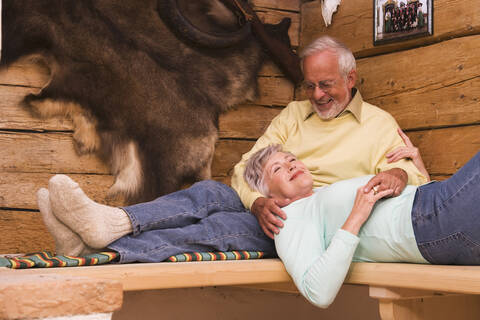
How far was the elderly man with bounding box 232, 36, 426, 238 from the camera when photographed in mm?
2346

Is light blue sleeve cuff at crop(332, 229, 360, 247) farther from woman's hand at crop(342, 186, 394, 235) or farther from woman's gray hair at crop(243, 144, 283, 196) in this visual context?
woman's gray hair at crop(243, 144, 283, 196)

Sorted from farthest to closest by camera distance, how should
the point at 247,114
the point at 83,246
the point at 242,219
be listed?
the point at 247,114 < the point at 242,219 < the point at 83,246

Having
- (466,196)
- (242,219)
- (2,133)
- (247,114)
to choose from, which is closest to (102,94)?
(2,133)

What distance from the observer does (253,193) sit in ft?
7.29

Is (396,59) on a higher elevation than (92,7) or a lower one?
lower

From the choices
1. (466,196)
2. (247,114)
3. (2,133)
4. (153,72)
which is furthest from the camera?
(247,114)

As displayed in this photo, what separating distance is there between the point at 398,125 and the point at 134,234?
129 cm

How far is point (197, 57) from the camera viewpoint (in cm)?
284

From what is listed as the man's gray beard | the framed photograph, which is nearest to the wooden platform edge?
the man's gray beard

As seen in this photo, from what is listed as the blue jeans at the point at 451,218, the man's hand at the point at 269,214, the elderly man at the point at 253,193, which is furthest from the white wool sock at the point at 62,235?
the blue jeans at the point at 451,218

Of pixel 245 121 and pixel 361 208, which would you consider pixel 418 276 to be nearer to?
pixel 361 208

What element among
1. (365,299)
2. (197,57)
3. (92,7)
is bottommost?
(365,299)

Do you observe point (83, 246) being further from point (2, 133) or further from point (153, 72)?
point (153, 72)

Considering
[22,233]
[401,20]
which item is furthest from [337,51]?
[22,233]
